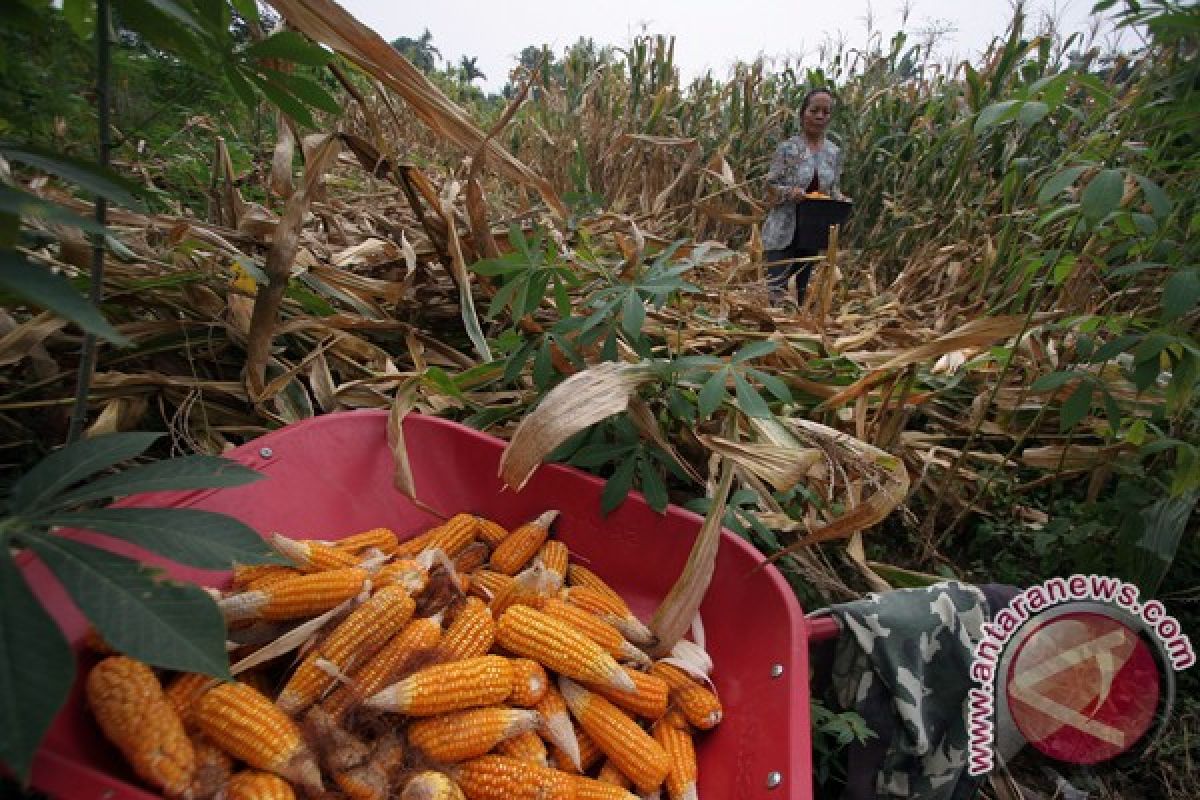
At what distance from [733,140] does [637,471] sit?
172 inches

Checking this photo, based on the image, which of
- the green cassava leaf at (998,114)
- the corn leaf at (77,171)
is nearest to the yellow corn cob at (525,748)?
the corn leaf at (77,171)

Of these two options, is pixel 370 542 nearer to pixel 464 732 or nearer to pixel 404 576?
pixel 404 576

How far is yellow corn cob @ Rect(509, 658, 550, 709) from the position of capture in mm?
1054

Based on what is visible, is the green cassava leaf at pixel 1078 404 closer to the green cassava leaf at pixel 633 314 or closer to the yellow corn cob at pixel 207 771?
the green cassava leaf at pixel 633 314

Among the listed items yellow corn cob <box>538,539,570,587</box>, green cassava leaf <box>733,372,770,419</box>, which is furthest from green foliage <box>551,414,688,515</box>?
green cassava leaf <box>733,372,770,419</box>

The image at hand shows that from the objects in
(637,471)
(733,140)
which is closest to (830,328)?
(637,471)

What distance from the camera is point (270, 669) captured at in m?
1.10

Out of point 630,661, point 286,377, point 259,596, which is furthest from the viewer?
point 286,377

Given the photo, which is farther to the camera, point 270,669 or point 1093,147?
point 1093,147

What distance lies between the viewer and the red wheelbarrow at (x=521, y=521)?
2.92 feet

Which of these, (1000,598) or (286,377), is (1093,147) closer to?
(1000,598)

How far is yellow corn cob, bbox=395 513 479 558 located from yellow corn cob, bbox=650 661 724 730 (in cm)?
47

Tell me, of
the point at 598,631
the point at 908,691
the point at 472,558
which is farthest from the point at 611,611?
the point at 908,691

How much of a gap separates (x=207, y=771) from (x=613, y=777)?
584 millimetres
